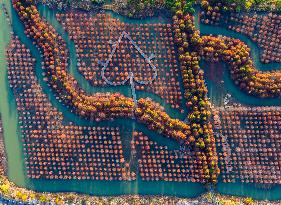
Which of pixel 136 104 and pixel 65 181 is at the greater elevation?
pixel 136 104

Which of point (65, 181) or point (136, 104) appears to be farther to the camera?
point (65, 181)

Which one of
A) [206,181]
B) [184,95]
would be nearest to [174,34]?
[184,95]

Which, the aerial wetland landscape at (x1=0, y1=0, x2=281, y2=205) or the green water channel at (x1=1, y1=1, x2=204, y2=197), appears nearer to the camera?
the aerial wetland landscape at (x1=0, y1=0, x2=281, y2=205)

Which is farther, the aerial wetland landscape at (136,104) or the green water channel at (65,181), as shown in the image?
the green water channel at (65,181)

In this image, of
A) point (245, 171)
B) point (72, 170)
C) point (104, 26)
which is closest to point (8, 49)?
point (104, 26)

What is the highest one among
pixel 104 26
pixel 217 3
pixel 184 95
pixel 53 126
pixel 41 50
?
pixel 217 3

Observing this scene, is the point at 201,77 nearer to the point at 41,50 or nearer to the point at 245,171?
the point at 245,171

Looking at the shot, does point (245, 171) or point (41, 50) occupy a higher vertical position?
point (41, 50)
